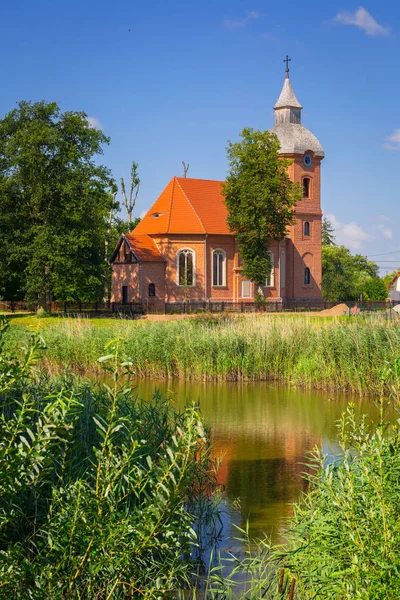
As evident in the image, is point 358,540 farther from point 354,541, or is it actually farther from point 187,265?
point 187,265

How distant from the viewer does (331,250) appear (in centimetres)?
7969

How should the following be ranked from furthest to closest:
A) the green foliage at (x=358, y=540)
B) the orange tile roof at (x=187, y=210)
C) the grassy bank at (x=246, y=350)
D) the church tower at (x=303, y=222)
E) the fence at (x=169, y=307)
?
1. the church tower at (x=303, y=222)
2. the orange tile roof at (x=187, y=210)
3. the fence at (x=169, y=307)
4. the grassy bank at (x=246, y=350)
5. the green foliage at (x=358, y=540)

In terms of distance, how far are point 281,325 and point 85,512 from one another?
16.6m

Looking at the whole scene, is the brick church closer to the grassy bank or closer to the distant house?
the grassy bank

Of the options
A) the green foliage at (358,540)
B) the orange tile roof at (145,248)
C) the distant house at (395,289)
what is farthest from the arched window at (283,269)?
the green foliage at (358,540)

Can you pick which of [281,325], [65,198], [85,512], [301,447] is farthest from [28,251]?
[85,512]

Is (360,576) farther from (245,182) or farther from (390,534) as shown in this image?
(245,182)

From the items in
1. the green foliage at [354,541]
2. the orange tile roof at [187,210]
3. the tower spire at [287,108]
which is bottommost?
the green foliage at [354,541]

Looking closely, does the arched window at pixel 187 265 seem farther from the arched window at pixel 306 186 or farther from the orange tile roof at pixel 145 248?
the arched window at pixel 306 186

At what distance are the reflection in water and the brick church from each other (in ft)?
99.6

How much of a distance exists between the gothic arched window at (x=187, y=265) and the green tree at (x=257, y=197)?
3.29 meters

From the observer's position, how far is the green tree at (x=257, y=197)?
4853 cm

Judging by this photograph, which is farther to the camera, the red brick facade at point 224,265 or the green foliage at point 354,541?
the red brick facade at point 224,265

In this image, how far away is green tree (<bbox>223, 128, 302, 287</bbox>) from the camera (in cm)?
4853
